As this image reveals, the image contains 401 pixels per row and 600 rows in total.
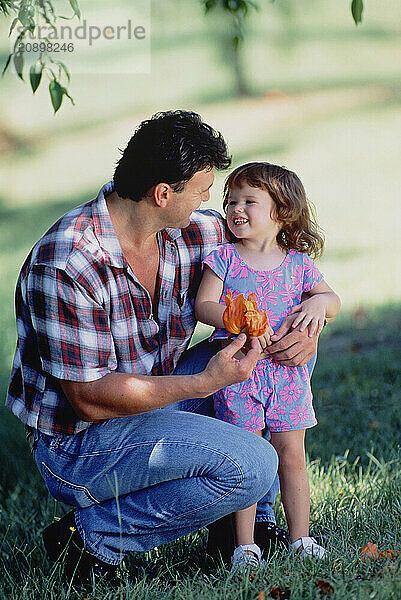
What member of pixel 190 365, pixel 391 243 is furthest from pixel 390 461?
pixel 391 243

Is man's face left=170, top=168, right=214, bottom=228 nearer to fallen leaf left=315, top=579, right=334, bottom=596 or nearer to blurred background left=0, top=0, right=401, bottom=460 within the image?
fallen leaf left=315, top=579, right=334, bottom=596

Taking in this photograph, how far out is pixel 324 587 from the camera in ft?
8.13

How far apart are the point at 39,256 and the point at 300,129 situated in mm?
9126

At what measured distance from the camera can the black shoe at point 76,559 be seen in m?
2.72

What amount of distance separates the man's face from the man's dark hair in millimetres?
20

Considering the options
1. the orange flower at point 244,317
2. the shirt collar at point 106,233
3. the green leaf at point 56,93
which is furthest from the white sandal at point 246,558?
the green leaf at point 56,93

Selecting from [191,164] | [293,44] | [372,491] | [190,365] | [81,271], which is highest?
[293,44]

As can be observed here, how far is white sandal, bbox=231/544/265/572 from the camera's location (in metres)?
2.70

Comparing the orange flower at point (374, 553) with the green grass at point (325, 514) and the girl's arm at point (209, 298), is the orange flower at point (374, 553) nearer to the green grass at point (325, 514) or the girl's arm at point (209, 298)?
the green grass at point (325, 514)

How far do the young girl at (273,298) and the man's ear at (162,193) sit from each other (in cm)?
28

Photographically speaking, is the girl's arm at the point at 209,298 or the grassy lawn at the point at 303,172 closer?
the girl's arm at the point at 209,298

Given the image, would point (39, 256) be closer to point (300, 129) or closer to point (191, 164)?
point (191, 164)

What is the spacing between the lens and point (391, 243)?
8688 millimetres

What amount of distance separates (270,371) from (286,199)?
1.94ft
